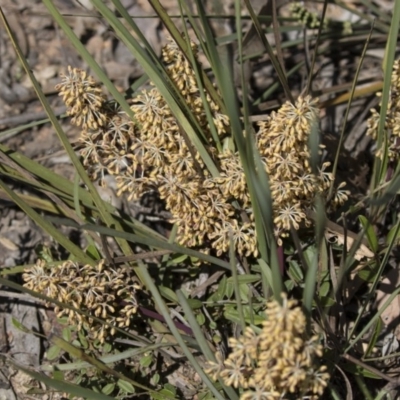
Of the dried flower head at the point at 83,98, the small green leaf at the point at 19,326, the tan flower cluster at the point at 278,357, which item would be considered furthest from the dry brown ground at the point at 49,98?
the tan flower cluster at the point at 278,357

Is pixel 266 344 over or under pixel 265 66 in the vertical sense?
under

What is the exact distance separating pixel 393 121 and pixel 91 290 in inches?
31.8

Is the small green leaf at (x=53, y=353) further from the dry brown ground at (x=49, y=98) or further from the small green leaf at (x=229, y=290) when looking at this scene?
the small green leaf at (x=229, y=290)

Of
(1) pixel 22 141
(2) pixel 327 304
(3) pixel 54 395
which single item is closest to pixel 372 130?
(2) pixel 327 304

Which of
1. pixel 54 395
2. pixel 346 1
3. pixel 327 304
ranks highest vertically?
pixel 346 1

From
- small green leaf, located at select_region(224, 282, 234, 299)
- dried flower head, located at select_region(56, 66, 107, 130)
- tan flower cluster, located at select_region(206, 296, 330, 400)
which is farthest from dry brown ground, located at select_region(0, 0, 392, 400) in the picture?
tan flower cluster, located at select_region(206, 296, 330, 400)

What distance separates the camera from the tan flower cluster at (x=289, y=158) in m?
1.56

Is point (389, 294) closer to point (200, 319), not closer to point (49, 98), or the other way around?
point (200, 319)

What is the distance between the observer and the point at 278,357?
130cm

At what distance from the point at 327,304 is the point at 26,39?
175 cm

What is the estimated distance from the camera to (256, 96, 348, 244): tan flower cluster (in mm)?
1556

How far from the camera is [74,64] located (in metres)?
2.75

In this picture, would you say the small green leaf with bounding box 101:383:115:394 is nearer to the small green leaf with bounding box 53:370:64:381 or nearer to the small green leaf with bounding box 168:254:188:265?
the small green leaf with bounding box 53:370:64:381

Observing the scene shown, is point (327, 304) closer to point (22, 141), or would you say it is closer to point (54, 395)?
point (54, 395)
